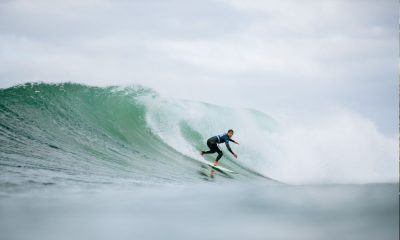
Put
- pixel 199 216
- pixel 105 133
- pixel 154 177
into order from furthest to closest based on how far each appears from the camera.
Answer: pixel 105 133 < pixel 154 177 < pixel 199 216

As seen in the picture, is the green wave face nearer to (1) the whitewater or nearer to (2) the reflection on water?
(1) the whitewater

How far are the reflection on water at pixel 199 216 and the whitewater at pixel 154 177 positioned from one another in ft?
0.05

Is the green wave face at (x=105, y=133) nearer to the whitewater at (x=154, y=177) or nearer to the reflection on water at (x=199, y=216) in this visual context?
the whitewater at (x=154, y=177)

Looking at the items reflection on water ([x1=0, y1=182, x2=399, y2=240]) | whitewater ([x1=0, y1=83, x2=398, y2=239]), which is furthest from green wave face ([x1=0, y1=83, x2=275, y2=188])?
reflection on water ([x1=0, y1=182, x2=399, y2=240])

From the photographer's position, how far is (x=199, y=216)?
18.3 feet

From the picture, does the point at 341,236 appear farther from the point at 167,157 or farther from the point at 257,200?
the point at 167,157

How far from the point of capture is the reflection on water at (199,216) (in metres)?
4.68

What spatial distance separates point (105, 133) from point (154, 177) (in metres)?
4.26

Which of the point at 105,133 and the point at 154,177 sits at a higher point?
the point at 105,133

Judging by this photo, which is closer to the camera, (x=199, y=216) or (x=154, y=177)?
(x=199, y=216)

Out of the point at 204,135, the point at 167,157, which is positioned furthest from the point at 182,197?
the point at 204,135

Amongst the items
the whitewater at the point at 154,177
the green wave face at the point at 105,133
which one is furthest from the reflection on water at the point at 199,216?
the green wave face at the point at 105,133

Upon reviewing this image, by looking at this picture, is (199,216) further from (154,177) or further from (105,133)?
(105,133)

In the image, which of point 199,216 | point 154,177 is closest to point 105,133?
point 154,177
